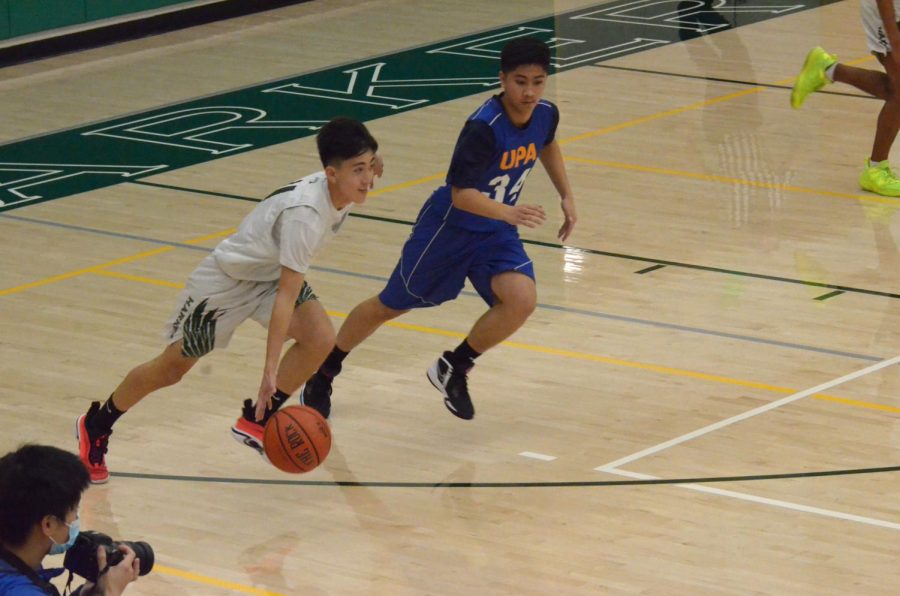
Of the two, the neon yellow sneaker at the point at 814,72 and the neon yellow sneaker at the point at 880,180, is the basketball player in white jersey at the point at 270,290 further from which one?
the neon yellow sneaker at the point at 814,72

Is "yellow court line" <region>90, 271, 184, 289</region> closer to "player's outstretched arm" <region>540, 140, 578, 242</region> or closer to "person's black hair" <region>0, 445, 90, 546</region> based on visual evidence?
"player's outstretched arm" <region>540, 140, 578, 242</region>

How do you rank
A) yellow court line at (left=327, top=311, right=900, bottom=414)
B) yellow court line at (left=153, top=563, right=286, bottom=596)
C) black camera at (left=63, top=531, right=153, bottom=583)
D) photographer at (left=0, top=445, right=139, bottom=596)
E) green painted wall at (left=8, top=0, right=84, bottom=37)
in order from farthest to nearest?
1. green painted wall at (left=8, top=0, right=84, bottom=37)
2. yellow court line at (left=327, top=311, right=900, bottom=414)
3. yellow court line at (left=153, top=563, right=286, bottom=596)
4. black camera at (left=63, top=531, right=153, bottom=583)
5. photographer at (left=0, top=445, right=139, bottom=596)

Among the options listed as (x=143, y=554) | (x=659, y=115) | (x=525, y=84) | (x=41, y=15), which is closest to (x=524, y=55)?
(x=525, y=84)

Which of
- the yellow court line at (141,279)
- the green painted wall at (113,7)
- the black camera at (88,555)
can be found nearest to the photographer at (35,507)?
the black camera at (88,555)

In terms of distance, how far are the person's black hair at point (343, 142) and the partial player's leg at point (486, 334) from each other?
1.05 meters

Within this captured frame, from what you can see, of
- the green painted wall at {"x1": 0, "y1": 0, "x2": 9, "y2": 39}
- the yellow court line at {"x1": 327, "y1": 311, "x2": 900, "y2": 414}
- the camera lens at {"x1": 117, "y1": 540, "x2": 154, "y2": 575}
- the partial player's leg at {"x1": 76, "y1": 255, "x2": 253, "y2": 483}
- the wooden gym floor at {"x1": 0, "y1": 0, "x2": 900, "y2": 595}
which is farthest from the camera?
the green painted wall at {"x1": 0, "y1": 0, "x2": 9, "y2": 39}

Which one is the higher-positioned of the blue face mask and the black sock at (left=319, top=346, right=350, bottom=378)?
the blue face mask

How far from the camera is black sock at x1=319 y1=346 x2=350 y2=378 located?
744 cm

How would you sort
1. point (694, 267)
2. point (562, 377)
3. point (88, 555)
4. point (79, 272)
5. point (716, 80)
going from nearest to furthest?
point (88, 555) < point (562, 377) < point (79, 272) < point (694, 267) < point (716, 80)

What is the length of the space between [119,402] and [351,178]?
1.23m

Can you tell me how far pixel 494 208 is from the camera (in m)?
6.89

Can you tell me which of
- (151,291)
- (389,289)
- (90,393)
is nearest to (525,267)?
(389,289)

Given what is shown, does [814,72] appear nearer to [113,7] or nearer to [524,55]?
[524,55]

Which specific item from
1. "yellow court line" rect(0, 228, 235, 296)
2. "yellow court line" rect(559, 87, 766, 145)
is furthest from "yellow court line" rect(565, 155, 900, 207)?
"yellow court line" rect(0, 228, 235, 296)
